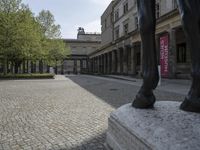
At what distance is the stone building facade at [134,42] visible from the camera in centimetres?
2580

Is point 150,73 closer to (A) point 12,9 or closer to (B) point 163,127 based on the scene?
(B) point 163,127

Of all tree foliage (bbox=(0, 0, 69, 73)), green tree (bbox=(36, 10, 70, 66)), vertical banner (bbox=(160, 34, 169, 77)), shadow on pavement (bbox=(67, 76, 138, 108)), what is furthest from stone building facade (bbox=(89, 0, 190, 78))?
tree foliage (bbox=(0, 0, 69, 73))

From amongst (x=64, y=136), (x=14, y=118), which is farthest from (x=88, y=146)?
(x=14, y=118)

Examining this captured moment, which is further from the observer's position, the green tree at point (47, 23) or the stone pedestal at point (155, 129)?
the green tree at point (47, 23)

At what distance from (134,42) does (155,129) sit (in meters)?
34.2

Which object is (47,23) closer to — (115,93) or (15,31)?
(15,31)

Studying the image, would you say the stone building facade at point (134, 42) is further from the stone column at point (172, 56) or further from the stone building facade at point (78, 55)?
the stone building facade at point (78, 55)

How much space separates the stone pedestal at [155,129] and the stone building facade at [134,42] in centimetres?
143

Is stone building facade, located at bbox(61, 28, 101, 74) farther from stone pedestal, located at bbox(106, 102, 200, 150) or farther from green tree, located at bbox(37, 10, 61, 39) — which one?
stone pedestal, located at bbox(106, 102, 200, 150)

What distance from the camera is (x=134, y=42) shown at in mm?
37125

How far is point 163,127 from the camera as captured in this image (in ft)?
11.0

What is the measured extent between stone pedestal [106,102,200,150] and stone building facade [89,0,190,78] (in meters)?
1.43

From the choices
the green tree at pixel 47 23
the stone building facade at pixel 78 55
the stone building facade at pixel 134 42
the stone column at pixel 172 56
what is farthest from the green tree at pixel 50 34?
the stone building facade at pixel 78 55

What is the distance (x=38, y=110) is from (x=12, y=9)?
31.9 metres
